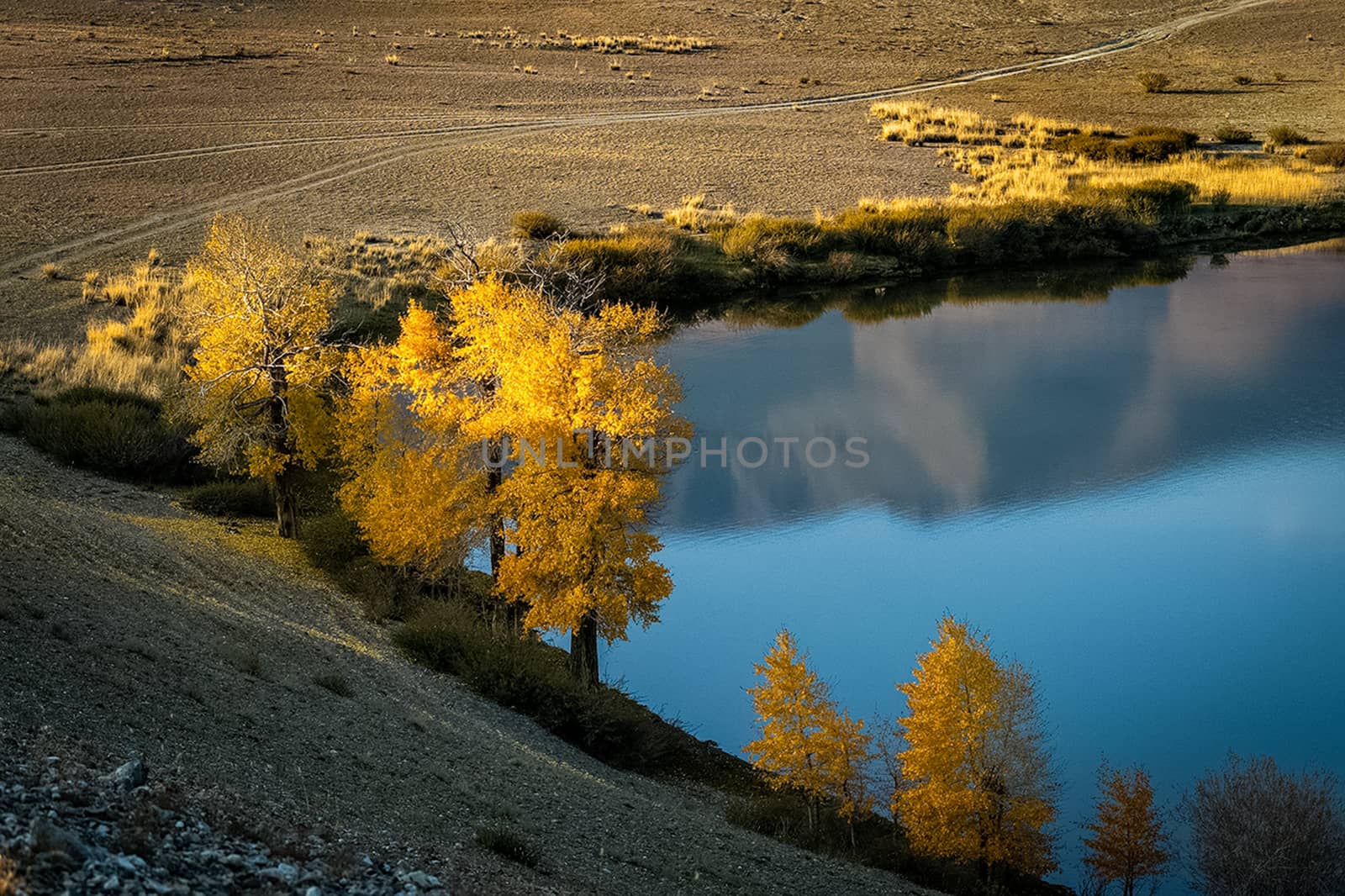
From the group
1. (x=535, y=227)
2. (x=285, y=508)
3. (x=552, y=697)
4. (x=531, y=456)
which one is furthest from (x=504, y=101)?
(x=552, y=697)

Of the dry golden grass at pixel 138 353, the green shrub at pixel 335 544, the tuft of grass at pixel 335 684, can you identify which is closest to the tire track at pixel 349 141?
the dry golden grass at pixel 138 353

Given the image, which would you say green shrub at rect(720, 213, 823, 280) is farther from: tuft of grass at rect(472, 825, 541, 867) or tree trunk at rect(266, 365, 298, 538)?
tuft of grass at rect(472, 825, 541, 867)

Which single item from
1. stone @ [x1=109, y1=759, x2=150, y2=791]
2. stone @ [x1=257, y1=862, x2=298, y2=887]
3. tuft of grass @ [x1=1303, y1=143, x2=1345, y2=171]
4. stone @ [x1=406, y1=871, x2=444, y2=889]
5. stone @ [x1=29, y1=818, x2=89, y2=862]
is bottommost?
stone @ [x1=29, y1=818, x2=89, y2=862]

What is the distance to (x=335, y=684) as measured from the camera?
13789 mm

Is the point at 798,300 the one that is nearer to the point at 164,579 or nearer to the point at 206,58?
the point at 164,579

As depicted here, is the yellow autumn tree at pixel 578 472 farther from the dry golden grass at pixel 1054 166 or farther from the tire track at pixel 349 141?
the dry golden grass at pixel 1054 166

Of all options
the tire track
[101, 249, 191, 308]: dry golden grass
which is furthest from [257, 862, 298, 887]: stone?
the tire track

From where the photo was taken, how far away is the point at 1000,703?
47.6 ft

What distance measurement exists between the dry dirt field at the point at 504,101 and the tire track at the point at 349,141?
6.0 inches

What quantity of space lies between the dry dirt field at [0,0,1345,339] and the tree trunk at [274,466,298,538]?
1109 centimetres

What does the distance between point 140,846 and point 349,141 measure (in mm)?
45223

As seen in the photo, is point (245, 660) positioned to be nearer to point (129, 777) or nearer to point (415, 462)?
point (129, 777)

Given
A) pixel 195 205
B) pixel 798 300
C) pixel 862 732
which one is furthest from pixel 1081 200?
pixel 862 732

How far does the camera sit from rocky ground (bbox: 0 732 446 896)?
7344 mm
